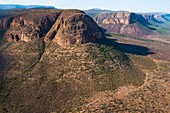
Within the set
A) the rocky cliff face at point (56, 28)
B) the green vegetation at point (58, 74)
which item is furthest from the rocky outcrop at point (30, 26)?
the green vegetation at point (58, 74)

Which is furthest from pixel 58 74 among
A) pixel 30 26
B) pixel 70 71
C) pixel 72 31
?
pixel 30 26

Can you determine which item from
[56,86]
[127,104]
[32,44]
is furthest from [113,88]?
[32,44]

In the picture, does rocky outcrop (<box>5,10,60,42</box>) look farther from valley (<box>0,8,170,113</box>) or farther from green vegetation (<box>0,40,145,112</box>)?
green vegetation (<box>0,40,145,112</box>)

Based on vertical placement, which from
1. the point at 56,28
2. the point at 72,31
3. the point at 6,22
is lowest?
the point at 72,31

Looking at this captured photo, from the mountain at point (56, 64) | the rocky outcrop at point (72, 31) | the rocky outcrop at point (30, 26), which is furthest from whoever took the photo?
the rocky outcrop at point (30, 26)

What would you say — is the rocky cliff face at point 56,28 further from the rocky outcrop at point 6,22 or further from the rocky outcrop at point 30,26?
the rocky outcrop at point 6,22

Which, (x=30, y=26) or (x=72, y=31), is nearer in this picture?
(x=72, y=31)

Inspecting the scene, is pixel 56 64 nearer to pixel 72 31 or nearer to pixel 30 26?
pixel 72 31

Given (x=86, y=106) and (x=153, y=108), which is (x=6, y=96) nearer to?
(x=86, y=106)
